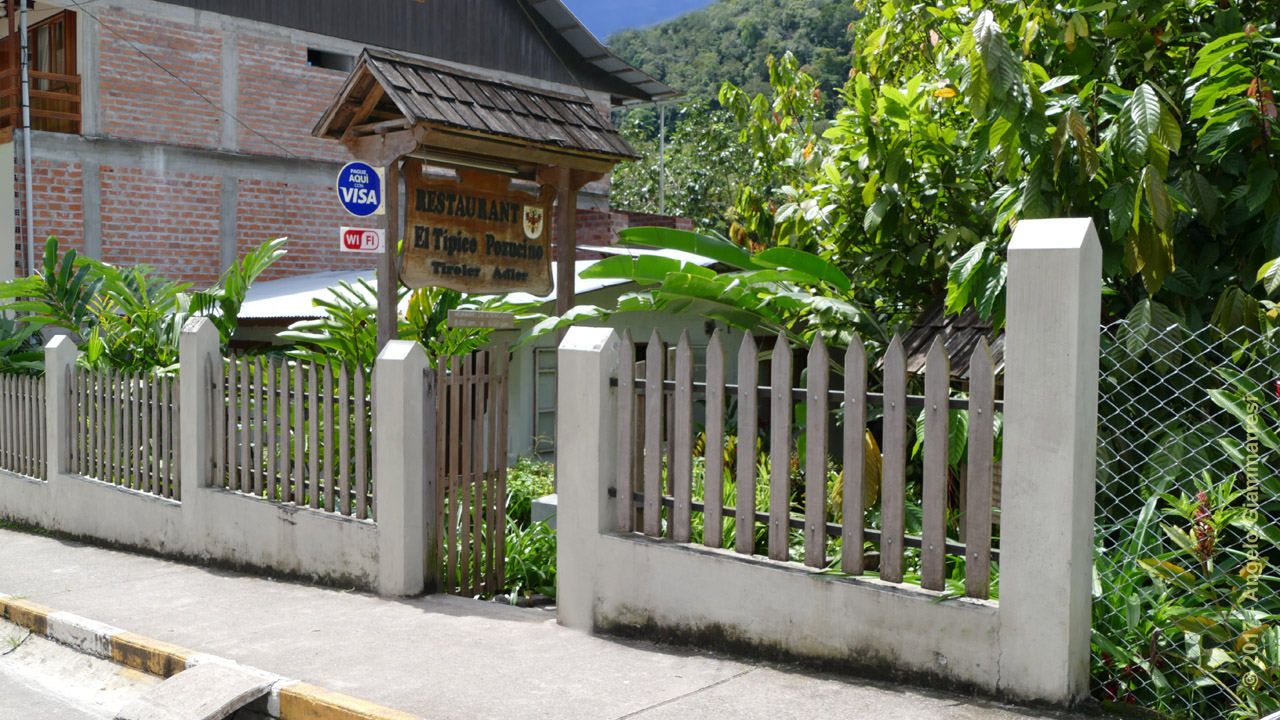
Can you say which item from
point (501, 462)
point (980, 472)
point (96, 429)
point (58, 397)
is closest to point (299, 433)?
point (501, 462)

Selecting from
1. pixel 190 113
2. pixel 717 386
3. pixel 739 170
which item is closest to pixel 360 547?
pixel 717 386

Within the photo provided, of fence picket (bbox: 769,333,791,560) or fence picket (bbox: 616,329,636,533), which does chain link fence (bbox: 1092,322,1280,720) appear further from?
fence picket (bbox: 616,329,636,533)

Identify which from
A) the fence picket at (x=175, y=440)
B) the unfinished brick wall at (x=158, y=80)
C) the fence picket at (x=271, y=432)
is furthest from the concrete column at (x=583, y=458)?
the unfinished brick wall at (x=158, y=80)

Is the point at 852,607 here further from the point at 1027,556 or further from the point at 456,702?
the point at 456,702

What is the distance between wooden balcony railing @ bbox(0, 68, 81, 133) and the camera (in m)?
13.9

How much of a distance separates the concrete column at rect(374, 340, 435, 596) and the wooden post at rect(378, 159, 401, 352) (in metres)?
0.49

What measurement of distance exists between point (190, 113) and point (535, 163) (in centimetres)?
965

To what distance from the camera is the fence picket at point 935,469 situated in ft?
14.7

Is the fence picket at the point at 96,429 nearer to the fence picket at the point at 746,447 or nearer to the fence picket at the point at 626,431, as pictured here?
the fence picket at the point at 626,431

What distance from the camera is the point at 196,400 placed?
8117 mm

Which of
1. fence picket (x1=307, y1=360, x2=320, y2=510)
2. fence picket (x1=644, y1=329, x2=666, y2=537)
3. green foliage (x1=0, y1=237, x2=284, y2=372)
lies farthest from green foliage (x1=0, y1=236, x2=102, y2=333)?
fence picket (x1=644, y1=329, x2=666, y2=537)

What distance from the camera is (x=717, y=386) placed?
5277 millimetres

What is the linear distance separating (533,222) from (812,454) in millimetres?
3720

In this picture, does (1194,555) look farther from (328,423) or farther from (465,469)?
(328,423)
